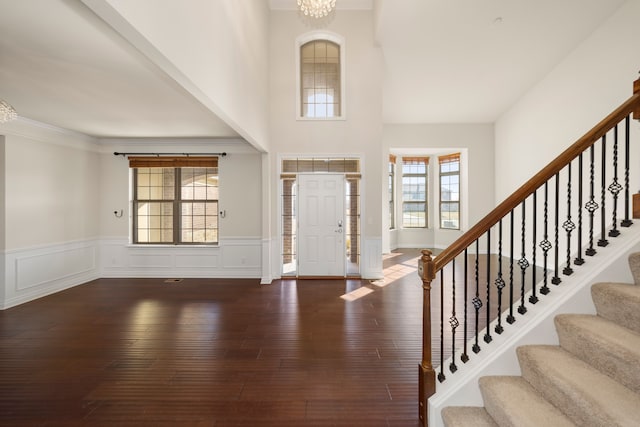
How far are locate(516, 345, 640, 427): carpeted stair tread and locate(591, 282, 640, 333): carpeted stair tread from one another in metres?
0.32

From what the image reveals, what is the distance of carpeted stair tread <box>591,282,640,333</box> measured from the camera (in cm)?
153

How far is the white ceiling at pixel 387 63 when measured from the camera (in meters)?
2.23

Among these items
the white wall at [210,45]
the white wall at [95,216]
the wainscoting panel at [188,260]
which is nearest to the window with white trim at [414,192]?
the white wall at [95,216]

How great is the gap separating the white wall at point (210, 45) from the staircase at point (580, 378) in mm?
2754

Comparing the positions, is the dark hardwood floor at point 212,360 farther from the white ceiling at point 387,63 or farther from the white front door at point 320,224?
the white ceiling at point 387,63

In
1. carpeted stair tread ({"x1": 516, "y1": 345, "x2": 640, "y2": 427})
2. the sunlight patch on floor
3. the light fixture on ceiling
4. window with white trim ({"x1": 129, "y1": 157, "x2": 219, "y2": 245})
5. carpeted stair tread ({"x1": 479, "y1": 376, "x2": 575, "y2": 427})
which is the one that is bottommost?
the sunlight patch on floor

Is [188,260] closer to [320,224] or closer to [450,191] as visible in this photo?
[320,224]

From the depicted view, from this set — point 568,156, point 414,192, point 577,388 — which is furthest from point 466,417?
point 414,192

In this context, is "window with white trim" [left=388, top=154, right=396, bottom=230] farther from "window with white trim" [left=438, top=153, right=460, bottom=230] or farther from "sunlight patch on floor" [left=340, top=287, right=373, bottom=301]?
"sunlight patch on floor" [left=340, top=287, right=373, bottom=301]

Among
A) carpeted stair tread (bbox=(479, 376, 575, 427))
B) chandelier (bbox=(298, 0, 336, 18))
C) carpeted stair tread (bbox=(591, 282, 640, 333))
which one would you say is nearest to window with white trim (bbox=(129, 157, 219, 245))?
chandelier (bbox=(298, 0, 336, 18))

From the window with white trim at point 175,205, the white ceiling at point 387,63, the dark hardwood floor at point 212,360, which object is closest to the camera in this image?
the dark hardwood floor at point 212,360

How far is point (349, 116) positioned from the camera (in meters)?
5.56

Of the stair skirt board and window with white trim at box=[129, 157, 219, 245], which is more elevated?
window with white trim at box=[129, 157, 219, 245]

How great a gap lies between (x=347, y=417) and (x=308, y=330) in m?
1.39
